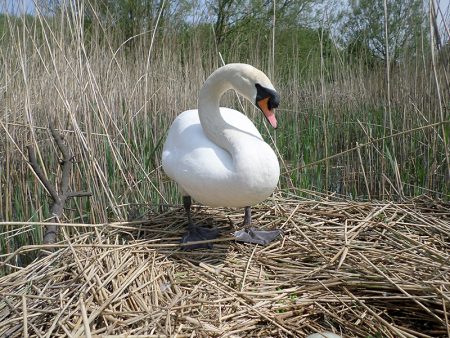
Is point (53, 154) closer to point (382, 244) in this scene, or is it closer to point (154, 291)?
point (154, 291)

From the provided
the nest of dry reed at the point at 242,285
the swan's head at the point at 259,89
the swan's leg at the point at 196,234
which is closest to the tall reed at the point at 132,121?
the swan's leg at the point at 196,234

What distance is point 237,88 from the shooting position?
2100 millimetres

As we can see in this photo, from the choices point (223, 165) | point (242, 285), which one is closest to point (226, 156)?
point (223, 165)

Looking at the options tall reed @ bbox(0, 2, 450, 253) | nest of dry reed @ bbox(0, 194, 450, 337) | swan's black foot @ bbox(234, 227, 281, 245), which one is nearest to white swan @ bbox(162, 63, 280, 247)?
swan's black foot @ bbox(234, 227, 281, 245)

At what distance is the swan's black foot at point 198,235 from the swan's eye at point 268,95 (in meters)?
0.68

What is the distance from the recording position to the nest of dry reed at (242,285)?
1.48m

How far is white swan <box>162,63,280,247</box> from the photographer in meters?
1.86

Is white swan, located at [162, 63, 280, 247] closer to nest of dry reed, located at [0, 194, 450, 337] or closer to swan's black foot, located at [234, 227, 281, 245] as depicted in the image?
swan's black foot, located at [234, 227, 281, 245]

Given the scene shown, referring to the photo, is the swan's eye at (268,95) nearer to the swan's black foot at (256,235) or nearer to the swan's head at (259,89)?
the swan's head at (259,89)

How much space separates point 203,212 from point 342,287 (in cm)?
110

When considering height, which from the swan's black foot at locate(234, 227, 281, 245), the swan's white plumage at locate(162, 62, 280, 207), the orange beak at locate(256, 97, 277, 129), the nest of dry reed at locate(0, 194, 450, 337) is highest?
the orange beak at locate(256, 97, 277, 129)

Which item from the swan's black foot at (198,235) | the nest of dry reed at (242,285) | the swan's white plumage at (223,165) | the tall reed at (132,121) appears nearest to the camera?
the nest of dry reed at (242,285)

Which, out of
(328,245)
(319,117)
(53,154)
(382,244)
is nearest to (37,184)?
(53,154)

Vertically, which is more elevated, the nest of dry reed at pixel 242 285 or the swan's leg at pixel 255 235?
the swan's leg at pixel 255 235
